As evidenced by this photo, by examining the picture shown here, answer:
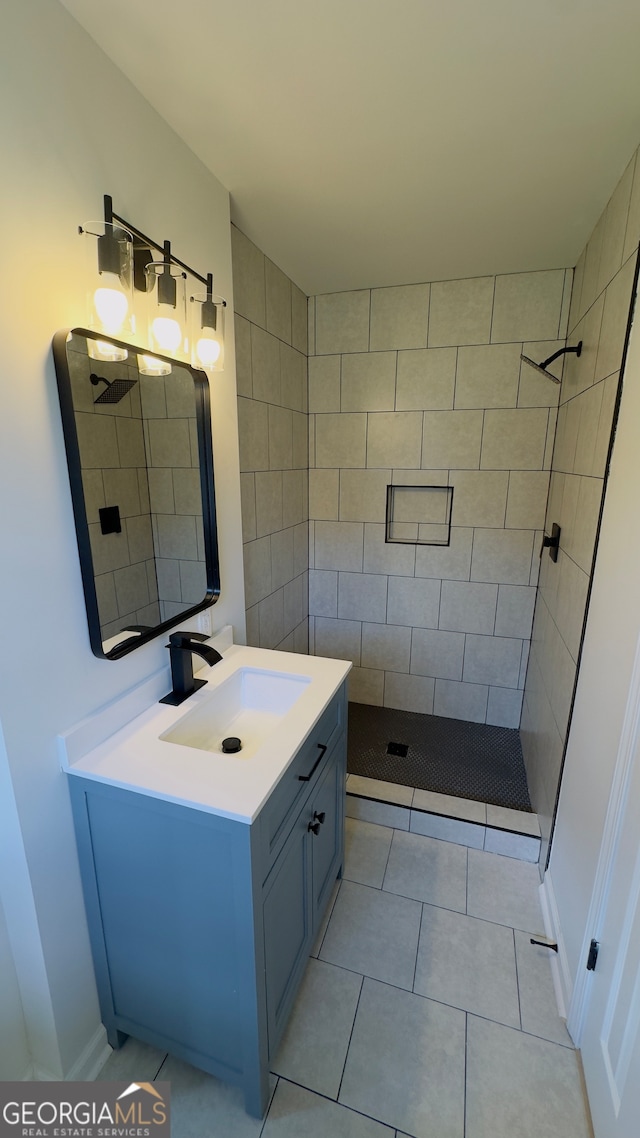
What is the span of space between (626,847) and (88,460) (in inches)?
60.3

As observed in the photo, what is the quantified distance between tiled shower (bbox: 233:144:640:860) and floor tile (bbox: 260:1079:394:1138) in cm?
106

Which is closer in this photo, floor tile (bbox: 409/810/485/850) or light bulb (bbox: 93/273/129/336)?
light bulb (bbox: 93/273/129/336)

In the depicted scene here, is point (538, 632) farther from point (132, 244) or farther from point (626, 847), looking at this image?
point (132, 244)

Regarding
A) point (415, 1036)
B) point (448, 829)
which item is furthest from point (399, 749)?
point (415, 1036)

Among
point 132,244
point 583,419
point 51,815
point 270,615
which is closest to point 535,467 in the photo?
point 583,419

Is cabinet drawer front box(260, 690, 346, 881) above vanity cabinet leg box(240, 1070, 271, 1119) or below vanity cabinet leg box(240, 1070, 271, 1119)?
above

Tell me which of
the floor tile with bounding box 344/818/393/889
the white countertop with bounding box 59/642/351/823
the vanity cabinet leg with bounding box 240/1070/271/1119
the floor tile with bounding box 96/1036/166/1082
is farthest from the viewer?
the floor tile with bounding box 344/818/393/889

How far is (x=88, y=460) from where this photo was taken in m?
1.08

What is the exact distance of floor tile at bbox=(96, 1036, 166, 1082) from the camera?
3.96ft

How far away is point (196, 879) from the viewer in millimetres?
1031

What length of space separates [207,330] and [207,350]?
5 cm

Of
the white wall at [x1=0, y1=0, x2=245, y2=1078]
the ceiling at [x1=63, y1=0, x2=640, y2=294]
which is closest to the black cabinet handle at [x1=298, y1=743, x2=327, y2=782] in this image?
the white wall at [x1=0, y1=0, x2=245, y2=1078]

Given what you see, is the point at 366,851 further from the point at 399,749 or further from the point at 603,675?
the point at 603,675
